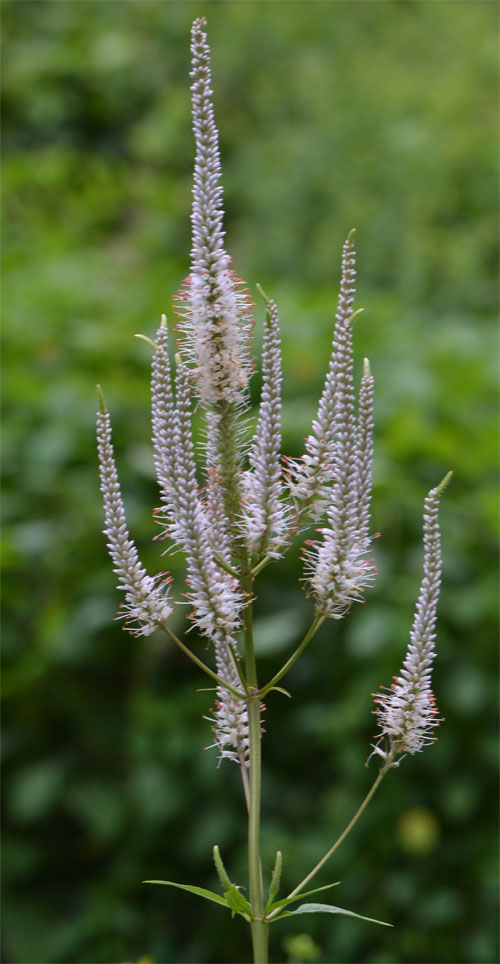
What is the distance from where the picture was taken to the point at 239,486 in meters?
1.34

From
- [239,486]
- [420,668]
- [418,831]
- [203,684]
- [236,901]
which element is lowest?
[418,831]

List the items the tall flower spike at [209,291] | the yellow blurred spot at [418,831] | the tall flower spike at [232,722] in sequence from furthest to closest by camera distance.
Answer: the yellow blurred spot at [418,831], the tall flower spike at [232,722], the tall flower spike at [209,291]

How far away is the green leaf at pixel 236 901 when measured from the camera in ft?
4.31

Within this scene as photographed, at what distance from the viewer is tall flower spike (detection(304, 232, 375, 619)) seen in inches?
49.2

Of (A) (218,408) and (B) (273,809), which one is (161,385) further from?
(B) (273,809)

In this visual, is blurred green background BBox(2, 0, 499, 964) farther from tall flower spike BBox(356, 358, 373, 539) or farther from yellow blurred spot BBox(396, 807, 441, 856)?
tall flower spike BBox(356, 358, 373, 539)

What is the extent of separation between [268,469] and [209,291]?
23 centimetres

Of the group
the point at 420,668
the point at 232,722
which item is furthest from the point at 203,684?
the point at 420,668

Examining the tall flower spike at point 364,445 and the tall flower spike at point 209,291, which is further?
the tall flower spike at point 364,445

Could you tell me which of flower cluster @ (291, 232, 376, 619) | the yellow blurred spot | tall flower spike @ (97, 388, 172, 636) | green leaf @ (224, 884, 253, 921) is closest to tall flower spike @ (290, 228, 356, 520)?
flower cluster @ (291, 232, 376, 619)

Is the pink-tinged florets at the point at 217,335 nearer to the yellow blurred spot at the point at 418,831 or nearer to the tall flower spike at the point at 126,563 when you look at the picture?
the tall flower spike at the point at 126,563

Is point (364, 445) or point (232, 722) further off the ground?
point (364, 445)

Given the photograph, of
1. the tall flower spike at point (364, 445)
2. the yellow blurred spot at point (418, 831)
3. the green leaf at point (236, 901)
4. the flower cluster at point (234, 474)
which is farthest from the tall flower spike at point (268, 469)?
→ the yellow blurred spot at point (418, 831)

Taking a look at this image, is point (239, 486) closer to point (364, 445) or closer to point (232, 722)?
point (364, 445)
